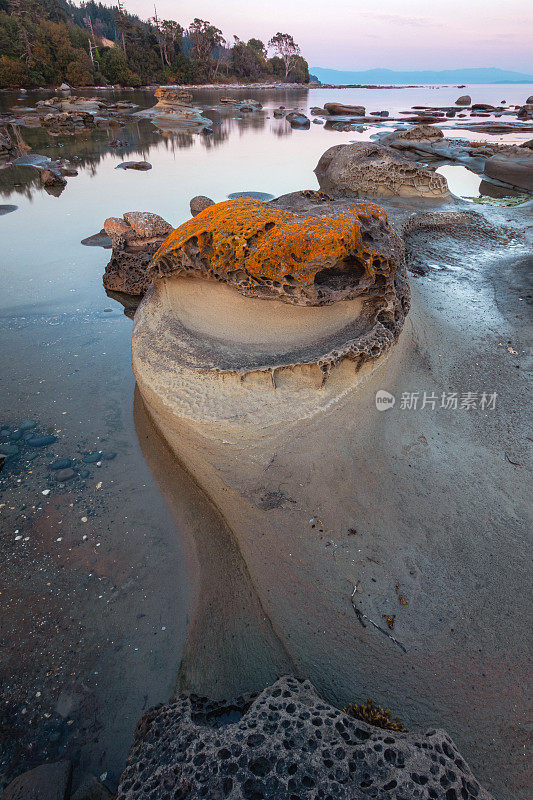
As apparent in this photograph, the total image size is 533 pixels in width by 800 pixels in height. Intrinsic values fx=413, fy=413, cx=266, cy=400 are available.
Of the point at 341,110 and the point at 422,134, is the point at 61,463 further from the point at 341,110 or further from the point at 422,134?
the point at 341,110

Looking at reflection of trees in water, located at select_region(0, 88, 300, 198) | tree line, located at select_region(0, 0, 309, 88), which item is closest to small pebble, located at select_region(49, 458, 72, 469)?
reflection of trees in water, located at select_region(0, 88, 300, 198)

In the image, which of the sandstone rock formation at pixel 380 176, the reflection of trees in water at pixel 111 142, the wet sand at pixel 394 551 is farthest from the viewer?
the reflection of trees in water at pixel 111 142

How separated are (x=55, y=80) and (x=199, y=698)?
60.2 meters

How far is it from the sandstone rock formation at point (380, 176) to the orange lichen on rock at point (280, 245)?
8.02 metres

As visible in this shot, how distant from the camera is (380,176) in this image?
11344 mm

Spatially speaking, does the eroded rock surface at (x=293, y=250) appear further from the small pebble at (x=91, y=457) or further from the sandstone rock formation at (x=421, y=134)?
the sandstone rock formation at (x=421, y=134)

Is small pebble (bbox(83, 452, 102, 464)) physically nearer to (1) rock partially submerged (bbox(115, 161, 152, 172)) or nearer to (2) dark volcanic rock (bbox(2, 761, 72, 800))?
(2) dark volcanic rock (bbox(2, 761, 72, 800))

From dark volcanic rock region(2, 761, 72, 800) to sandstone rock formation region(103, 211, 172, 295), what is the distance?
21.5 ft

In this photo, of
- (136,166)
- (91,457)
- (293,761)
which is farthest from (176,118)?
(293,761)

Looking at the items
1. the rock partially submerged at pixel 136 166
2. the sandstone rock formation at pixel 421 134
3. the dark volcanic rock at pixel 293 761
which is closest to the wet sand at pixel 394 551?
the dark volcanic rock at pixel 293 761

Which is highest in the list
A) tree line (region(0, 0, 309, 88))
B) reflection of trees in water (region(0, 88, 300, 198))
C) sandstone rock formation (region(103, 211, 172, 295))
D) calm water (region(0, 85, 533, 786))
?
tree line (region(0, 0, 309, 88))

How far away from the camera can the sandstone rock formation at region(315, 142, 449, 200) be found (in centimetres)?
1101

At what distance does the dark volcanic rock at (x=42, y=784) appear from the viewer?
6.52 ft

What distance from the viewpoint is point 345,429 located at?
3.67 m
